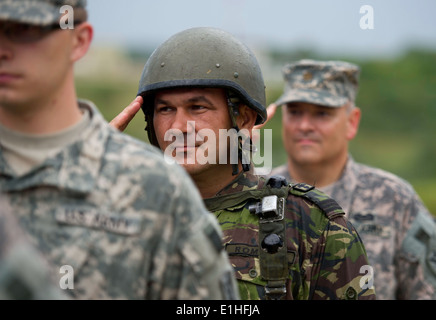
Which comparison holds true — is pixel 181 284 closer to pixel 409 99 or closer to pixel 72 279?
pixel 72 279

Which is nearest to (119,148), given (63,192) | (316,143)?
(63,192)

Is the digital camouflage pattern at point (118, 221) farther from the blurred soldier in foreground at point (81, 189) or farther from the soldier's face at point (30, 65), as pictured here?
the soldier's face at point (30, 65)

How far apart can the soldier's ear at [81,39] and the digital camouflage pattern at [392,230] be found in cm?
458

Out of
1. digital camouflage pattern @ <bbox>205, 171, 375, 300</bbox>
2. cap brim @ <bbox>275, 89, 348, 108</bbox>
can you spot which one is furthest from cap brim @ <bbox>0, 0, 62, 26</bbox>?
cap brim @ <bbox>275, 89, 348, 108</bbox>

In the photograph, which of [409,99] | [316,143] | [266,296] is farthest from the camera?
[409,99]

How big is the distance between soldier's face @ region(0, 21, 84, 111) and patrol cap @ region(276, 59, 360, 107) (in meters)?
5.17

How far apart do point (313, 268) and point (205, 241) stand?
4.80 ft

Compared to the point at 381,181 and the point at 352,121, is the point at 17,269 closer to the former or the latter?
the point at 381,181

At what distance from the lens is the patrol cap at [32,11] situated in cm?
271

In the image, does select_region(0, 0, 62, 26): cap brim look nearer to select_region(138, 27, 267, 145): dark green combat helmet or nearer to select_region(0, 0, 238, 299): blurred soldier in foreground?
select_region(0, 0, 238, 299): blurred soldier in foreground

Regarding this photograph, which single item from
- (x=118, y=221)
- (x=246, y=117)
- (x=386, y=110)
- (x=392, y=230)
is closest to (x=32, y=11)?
(x=118, y=221)

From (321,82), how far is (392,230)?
1.75 metres

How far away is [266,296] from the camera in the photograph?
421cm
